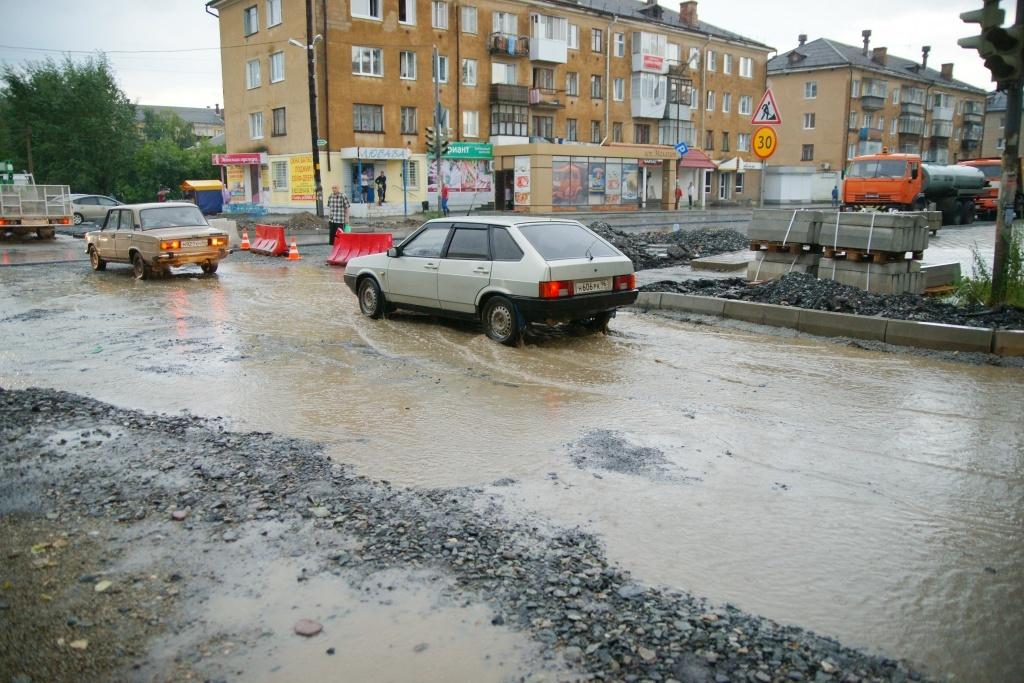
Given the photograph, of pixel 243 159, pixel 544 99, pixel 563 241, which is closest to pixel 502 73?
pixel 544 99

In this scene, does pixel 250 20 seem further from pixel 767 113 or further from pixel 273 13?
pixel 767 113

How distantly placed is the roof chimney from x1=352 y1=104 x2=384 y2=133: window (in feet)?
92.6

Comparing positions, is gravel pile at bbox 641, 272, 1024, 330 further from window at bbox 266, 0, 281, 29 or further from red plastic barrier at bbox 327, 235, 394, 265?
window at bbox 266, 0, 281, 29

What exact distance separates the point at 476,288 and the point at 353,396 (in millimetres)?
2791

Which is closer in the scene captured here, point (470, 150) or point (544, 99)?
point (470, 150)

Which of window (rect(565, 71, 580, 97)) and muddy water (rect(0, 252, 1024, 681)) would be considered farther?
window (rect(565, 71, 580, 97))

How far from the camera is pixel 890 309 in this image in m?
10.4

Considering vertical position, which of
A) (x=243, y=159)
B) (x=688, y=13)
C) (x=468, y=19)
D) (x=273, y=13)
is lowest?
(x=243, y=159)

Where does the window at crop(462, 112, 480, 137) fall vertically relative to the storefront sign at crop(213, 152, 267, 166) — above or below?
above

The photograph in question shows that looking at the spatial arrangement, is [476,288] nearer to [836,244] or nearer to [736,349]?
[736,349]

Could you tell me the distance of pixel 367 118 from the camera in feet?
142

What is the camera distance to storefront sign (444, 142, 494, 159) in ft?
151

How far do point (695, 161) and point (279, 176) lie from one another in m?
28.9

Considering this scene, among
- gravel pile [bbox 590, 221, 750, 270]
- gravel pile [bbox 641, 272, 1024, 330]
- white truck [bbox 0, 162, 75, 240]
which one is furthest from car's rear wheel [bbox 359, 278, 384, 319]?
white truck [bbox 0, 162, 75, 240]
